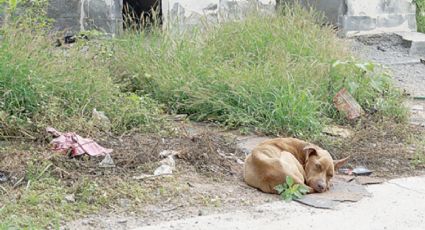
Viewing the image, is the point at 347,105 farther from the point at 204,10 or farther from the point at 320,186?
the point at 204,10

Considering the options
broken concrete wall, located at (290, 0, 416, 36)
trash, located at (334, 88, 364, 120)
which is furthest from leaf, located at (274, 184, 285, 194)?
broken concrete wall, located at (290, 0, 416, 36)

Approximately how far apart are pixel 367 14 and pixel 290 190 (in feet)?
23.4

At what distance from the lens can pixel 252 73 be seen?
6.95 m

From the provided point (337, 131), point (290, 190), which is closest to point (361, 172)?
point (290, 190)

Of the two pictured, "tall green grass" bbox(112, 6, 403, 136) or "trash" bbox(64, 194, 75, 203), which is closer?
"trash" bbox(64, 194, 75, 203)

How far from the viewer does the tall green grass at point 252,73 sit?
664 cm

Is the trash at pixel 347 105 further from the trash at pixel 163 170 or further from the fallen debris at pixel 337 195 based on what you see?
the trash at pixel 163 170

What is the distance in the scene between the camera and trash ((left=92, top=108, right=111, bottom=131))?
6.07 m

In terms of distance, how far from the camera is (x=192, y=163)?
18.1 ft

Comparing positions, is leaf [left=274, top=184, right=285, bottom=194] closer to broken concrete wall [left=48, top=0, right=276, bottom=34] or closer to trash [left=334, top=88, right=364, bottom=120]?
trash [left=334, top=88, right=364, bottom=120]

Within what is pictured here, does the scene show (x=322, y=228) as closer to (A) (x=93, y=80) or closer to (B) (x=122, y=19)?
(A) (x=93, y=80)

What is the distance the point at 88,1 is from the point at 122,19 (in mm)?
502

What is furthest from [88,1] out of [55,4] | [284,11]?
[284,11]

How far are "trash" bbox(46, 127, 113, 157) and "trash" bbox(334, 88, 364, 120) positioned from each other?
8.30 feet
